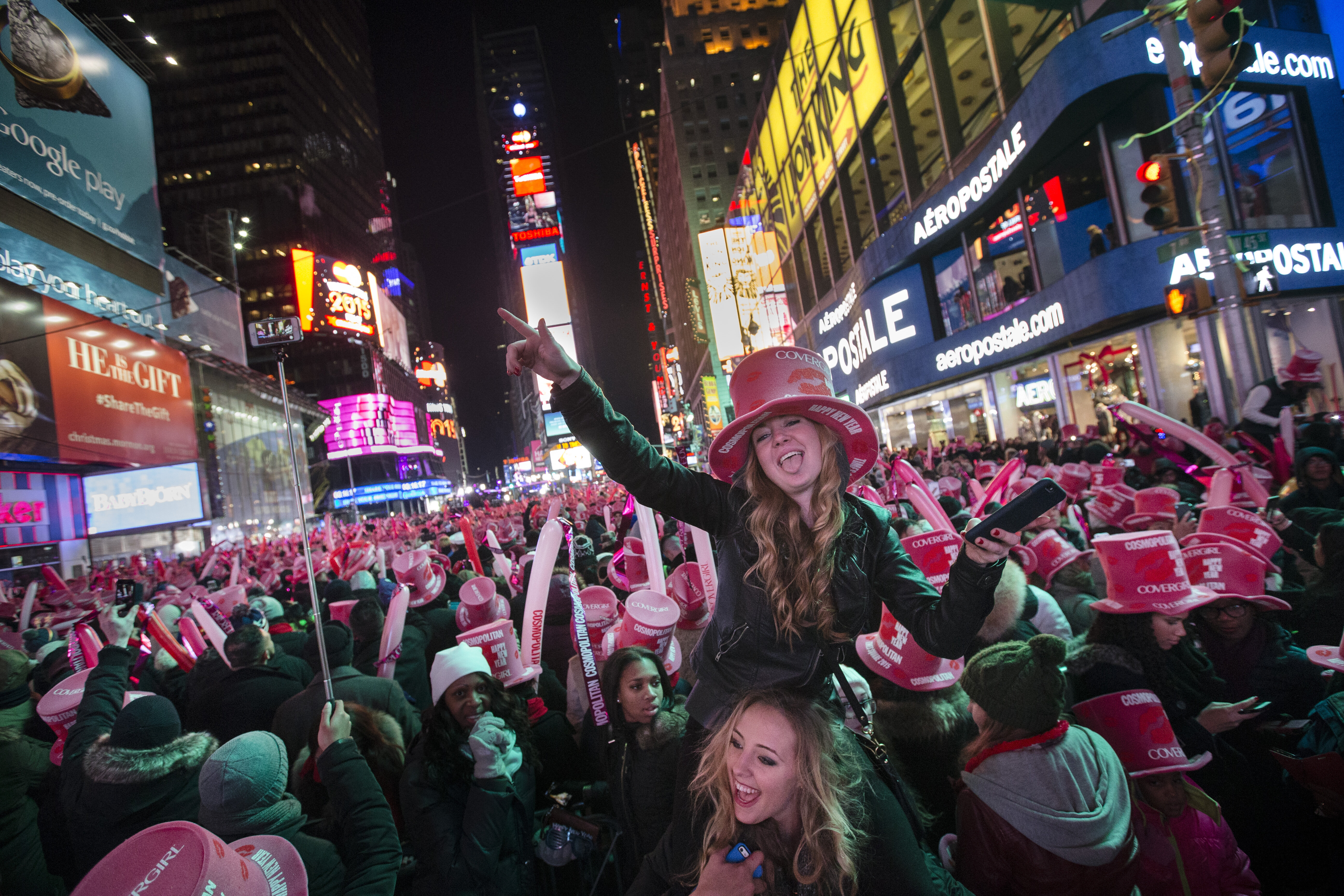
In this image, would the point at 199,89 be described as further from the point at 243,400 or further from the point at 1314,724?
the point at 1314,724

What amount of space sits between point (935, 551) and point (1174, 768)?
1.55m

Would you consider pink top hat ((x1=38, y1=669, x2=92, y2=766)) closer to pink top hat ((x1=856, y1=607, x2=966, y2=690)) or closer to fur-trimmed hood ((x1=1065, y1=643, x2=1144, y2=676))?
pink top hat ((x1=856, y1=607, x2=966, y2=690))

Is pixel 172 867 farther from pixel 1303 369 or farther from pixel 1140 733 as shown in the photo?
pixel 1303 369

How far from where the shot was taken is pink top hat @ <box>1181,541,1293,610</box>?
3.23 meters

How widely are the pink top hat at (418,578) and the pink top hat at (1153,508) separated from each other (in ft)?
21.1

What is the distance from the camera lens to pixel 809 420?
2162 millimetres

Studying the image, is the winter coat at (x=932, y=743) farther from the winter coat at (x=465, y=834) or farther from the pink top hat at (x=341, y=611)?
the pink top hat at (x=341, y=611)

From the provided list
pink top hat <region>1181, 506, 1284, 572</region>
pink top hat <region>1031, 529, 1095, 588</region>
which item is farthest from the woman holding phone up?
pink top hat <region>1031, 529, 1095, 588</region>

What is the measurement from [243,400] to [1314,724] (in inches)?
1747

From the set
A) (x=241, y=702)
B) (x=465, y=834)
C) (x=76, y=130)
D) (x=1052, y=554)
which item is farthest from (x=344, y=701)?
(x=76, y=130)

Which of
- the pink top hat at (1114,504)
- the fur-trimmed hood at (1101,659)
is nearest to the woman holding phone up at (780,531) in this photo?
the fur-trimmed hood at (1101,659)

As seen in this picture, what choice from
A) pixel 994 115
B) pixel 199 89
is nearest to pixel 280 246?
pixel 199 89

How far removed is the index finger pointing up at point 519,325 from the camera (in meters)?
1.95

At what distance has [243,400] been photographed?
37.1 meters
